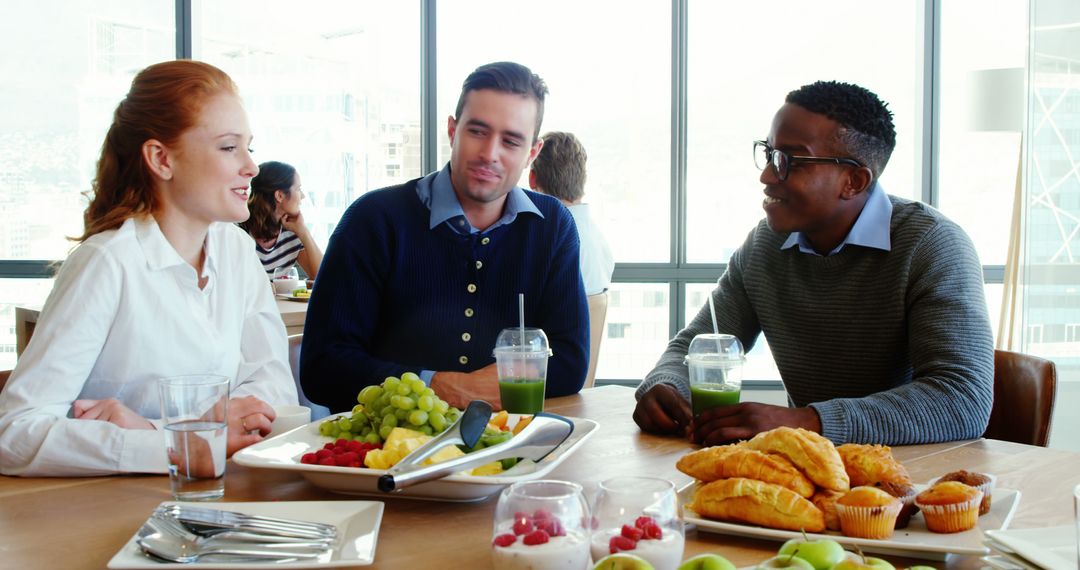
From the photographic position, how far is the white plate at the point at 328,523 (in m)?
1.00

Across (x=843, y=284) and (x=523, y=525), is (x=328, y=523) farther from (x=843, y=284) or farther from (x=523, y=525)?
(x=843, y=284)

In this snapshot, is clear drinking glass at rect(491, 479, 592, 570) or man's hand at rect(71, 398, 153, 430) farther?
man's hand at rect(71, 398, 153, 430)

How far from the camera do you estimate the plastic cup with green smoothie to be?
1737 millimetres

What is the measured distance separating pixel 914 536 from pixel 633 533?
38 cm

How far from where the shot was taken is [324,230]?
607cm

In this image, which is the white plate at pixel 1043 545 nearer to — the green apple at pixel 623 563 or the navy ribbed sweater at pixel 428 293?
the green apple at pixel 623 563

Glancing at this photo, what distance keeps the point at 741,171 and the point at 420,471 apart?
5267mm

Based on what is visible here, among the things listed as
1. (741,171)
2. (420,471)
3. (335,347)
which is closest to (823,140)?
A: (335,347)

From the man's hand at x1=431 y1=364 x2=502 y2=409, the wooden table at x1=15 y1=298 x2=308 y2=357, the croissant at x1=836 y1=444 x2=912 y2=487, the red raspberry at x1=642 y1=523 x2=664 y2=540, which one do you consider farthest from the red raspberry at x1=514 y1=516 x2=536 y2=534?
the wooden table at x1=15 y1=298 x2=308 y2=357

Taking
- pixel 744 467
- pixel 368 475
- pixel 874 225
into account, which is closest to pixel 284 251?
pixel 874 225

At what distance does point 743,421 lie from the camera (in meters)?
1.57

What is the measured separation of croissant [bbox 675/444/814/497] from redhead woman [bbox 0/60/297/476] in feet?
2.36

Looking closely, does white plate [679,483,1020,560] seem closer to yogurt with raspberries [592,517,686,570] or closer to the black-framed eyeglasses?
yogurt with raspberries [592,517,686,570]

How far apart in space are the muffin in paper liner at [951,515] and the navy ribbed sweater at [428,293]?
1151 millimetres
